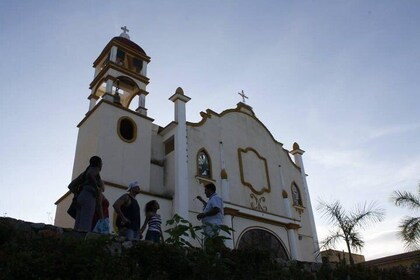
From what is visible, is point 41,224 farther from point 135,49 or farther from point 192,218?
point 135,49

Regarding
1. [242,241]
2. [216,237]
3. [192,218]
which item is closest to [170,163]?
[192,218]

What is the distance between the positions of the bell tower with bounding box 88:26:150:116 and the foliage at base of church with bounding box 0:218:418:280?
9841 mm

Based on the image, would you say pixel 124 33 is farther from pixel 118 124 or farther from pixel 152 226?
pixel 152 226

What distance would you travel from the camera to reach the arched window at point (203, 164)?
46.7 feet

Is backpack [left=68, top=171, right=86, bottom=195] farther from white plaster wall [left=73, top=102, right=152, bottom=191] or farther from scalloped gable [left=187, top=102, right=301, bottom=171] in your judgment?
scalloped gable [left=187, top=102, right=301, bottom=171]

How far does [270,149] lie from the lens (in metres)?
18.1

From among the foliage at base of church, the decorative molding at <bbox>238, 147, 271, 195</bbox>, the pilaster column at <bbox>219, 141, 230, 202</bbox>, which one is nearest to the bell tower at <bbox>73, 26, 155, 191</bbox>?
the pilaster column at <bbox>219, 141, 230, 202</bbox>

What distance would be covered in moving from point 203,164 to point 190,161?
770mm

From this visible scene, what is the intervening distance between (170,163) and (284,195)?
5805 mm

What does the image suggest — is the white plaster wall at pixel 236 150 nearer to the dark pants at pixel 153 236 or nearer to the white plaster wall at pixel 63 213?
the white plaster wall at pixel 63 213

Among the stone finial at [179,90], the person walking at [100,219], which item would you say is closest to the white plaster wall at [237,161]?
Result: the stone finial at [179,90]

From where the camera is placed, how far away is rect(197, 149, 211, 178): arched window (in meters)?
14.2

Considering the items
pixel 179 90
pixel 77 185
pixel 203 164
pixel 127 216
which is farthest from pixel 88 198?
pixel 179 90

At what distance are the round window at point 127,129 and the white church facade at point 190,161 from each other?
0.04 metres
